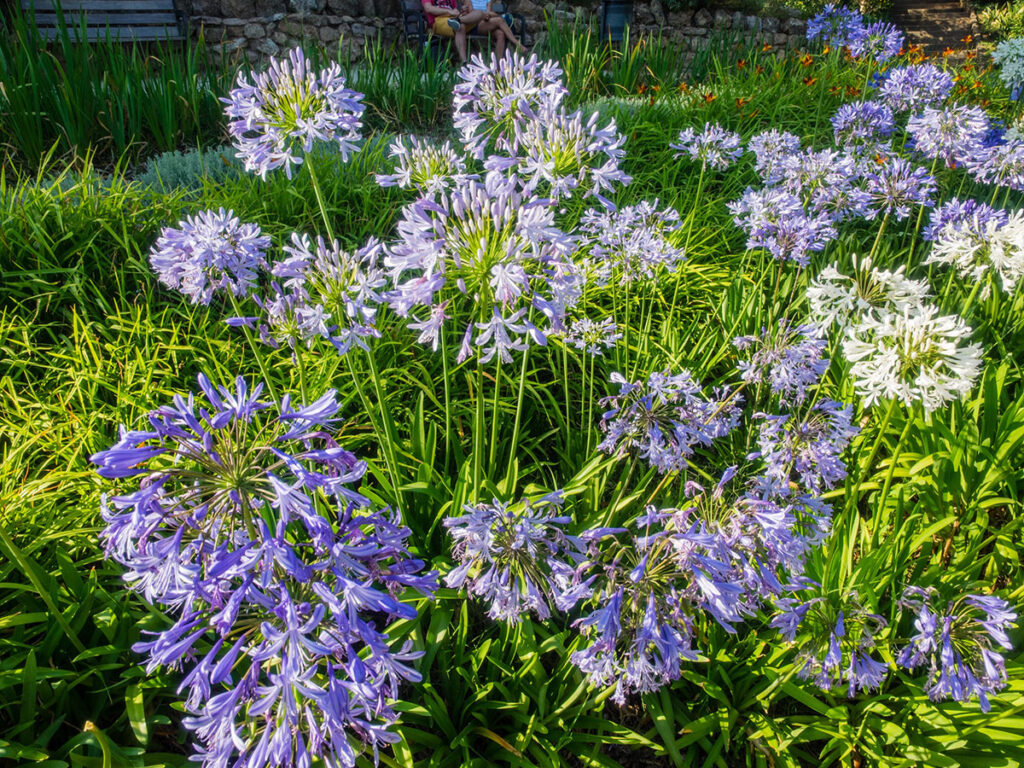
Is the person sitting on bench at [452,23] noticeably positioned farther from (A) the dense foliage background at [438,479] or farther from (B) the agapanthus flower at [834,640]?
(B) the agapanthus flower at [834,640]

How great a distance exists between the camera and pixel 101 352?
3105 millimetres

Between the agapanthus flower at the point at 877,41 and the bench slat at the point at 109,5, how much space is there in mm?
8836

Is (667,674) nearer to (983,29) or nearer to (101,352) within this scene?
(101,352)

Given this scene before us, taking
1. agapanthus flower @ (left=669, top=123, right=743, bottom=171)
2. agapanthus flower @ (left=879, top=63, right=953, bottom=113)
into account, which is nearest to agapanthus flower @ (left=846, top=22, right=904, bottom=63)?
agapanthus flower @ (left=879, top=63, right=953, bottom=113)

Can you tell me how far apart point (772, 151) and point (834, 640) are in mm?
2688

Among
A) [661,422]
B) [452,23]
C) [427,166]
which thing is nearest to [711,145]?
[427,166]

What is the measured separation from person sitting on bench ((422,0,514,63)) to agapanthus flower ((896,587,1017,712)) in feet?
30.8

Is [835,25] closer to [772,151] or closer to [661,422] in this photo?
[772,151]

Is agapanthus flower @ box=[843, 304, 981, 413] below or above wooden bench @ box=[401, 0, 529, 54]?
below

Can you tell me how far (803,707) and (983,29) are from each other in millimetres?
24109

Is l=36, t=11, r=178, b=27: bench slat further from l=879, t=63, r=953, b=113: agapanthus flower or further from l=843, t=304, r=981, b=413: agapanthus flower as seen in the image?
l=843, t=304, r=981, b=413: agapanthus flower

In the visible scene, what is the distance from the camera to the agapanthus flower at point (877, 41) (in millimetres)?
5602

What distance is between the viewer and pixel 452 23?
938 centimetres

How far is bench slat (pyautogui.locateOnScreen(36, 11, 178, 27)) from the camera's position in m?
8.13
